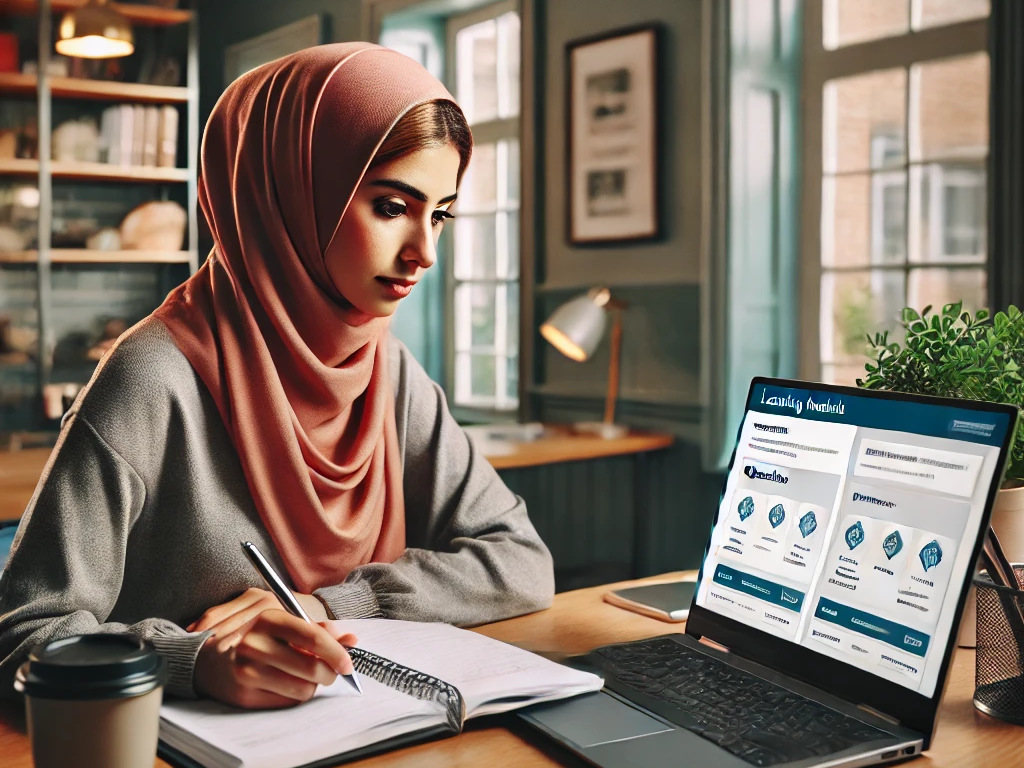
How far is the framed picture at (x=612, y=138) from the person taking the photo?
11.5 ft

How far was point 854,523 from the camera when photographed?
2.87ft

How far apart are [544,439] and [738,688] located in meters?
2.39

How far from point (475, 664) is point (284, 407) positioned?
39 cm

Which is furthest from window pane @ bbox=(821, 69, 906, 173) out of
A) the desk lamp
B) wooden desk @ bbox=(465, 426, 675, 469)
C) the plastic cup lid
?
the plastic cup lid

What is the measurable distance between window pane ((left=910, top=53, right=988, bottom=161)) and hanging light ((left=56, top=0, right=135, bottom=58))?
2.74 meters

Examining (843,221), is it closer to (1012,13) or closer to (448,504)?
(1012,13)

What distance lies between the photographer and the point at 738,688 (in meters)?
0.88

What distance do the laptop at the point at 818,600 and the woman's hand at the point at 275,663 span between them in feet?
0.56

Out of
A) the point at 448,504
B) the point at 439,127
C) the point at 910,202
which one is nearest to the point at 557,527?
the point at 910,202

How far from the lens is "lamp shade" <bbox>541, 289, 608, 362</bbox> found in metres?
3.31

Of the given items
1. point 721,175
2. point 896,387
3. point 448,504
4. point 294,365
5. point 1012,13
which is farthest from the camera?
point 721,175

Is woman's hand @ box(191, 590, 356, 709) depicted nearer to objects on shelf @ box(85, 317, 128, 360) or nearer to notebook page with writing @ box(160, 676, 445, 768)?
notebook page with writing @ box(160, 676, 445, 768)

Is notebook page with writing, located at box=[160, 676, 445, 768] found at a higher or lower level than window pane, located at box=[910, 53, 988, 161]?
lower

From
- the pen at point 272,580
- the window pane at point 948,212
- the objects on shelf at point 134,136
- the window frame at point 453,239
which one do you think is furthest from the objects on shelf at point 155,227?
the pen at point 272,580
